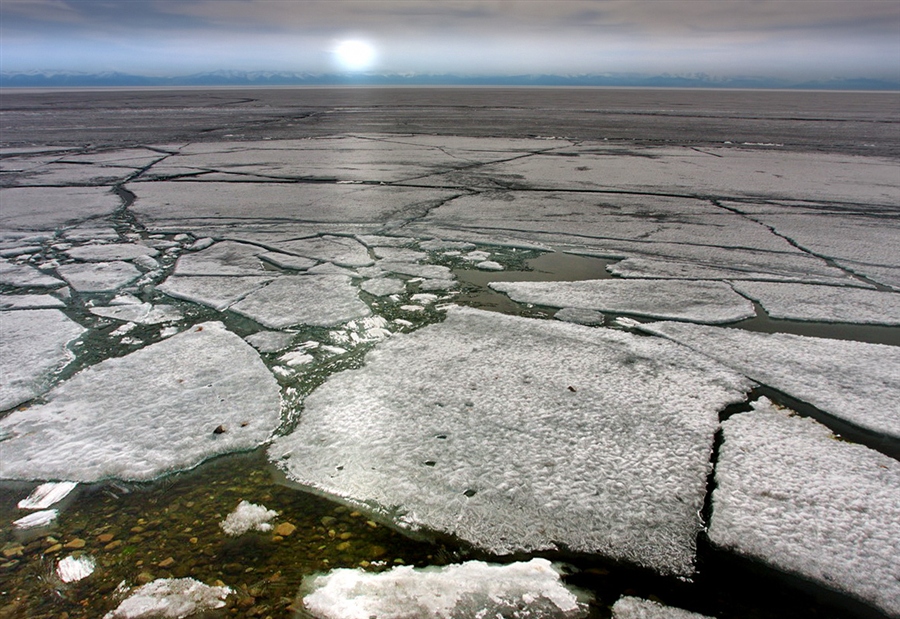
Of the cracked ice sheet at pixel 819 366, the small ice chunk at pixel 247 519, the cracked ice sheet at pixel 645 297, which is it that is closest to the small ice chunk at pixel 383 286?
the cracked ice sheet at pixel 645 297

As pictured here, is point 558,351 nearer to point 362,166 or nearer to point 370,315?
point 370,315

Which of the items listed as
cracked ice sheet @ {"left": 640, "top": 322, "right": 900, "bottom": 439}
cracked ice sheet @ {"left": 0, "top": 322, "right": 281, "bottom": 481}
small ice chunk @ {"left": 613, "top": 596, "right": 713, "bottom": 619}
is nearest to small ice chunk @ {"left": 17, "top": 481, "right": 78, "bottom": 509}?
cracked ice sheet @ {"left": 0, "top": 322, "right": 281, "bottom": 481}

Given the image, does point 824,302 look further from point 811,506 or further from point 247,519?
point 247,519

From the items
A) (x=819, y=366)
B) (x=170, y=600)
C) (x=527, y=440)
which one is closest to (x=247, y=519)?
(x=170, y=600)

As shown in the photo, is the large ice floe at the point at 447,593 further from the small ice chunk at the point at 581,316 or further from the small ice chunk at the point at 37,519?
the small ice chunk at the point at 581,316

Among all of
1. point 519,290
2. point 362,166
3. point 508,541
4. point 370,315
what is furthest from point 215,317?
point 362,166
